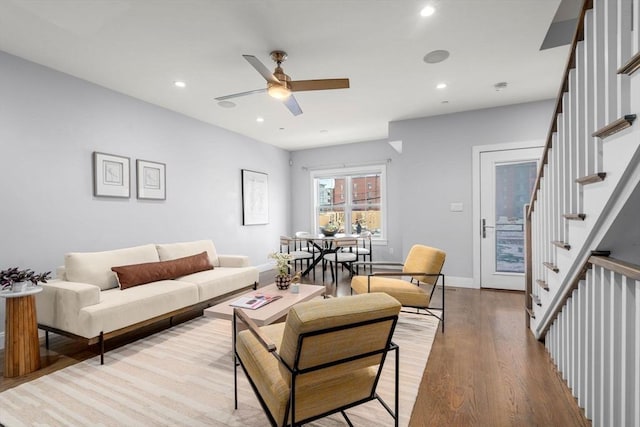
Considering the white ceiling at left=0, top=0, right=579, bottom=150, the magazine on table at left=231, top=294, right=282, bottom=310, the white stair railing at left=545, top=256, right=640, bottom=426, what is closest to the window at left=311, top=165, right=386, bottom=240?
the white ceiling at left=0, top=0, right=579, bottom=150

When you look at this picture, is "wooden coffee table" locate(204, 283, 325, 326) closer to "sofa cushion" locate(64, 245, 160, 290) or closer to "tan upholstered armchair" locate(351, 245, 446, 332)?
"tan upholstered armchair" locate(351, 245, 446, 332)

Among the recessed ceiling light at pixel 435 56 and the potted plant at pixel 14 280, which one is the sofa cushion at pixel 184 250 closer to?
the potted plant at pixel 14 280

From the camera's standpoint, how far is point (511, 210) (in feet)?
14.5

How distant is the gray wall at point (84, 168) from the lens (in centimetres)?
281

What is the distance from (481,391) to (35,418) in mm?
2797

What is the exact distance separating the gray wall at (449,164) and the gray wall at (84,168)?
3269 mm

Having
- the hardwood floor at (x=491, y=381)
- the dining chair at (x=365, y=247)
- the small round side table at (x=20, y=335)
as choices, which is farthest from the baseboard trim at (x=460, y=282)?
the small round side table at (x=20, y=335)

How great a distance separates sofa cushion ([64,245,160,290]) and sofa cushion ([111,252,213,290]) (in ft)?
0.34

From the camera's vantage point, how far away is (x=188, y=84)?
3.53m

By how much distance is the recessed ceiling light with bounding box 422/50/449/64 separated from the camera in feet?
9.48

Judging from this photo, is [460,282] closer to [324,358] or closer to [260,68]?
[324,358]

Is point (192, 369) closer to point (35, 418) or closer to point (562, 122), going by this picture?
point (35, 418)

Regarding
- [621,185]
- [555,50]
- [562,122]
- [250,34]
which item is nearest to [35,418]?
[250,34]

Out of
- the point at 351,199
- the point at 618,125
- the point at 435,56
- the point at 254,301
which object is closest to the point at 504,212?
the point at 435,56
